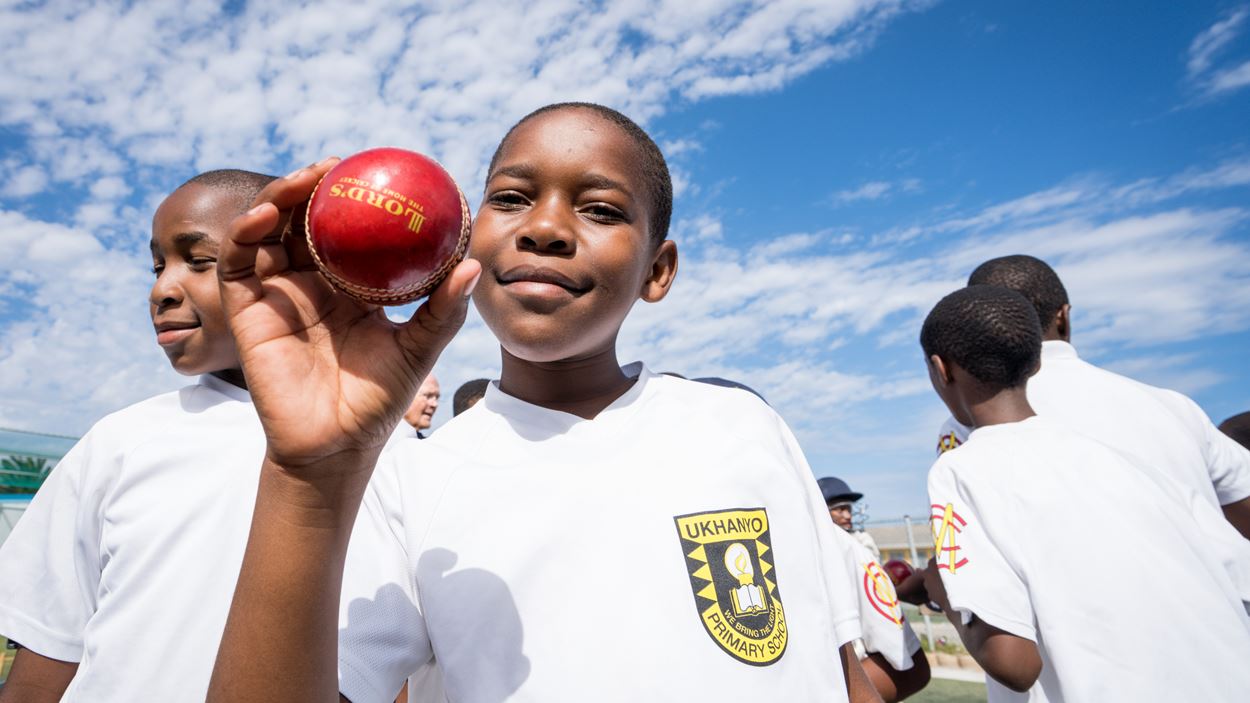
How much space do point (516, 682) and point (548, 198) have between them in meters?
1.11

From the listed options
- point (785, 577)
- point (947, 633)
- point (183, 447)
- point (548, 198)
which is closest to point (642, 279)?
point (548, 198)

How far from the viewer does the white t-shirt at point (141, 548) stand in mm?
1863

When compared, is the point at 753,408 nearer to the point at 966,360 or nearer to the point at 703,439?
the point at 703,439

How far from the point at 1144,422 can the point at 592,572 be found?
286cm

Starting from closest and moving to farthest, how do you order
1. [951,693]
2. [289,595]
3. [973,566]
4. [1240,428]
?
[289,595]
[973,566]
[1240,428]
[951,693]

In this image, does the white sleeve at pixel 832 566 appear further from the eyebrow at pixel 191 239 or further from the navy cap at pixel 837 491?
the navy cap at pixel 837 491

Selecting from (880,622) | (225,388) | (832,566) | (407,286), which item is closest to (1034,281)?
(880,622)

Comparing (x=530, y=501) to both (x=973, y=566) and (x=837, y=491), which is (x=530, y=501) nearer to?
(x=973, y=566)

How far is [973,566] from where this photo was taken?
2.55 m

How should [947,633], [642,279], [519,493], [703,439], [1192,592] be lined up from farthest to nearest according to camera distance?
1. [947,633]
2. [1192,592]
3. [642,279]
4. [703,439]
5. [519,493]

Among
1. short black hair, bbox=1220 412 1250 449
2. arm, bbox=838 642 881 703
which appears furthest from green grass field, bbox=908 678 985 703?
arm, bbox=838 642 881 703

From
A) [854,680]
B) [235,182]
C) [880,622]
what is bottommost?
[854,680]

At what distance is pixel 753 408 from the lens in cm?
195

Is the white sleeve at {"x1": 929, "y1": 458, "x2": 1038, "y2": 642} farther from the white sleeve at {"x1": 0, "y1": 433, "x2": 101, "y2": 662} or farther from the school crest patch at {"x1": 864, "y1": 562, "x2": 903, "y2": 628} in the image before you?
the white sleeve at {"x1": 0, "y1": 433, "x2": 101, "y2": 662}
